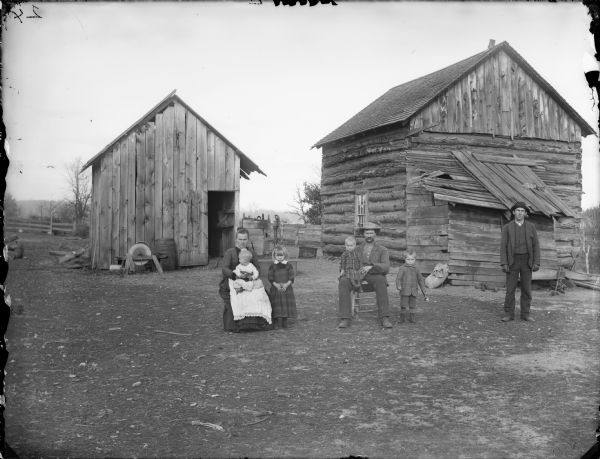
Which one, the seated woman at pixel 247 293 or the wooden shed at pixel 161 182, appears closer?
the seated woman at pixel 247 293

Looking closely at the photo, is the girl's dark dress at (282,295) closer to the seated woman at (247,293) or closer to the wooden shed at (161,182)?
the seated woman at (247,293)

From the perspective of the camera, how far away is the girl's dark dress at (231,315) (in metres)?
7.79

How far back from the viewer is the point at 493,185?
1440 centimetres

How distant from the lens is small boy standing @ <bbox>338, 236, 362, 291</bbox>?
848 cm

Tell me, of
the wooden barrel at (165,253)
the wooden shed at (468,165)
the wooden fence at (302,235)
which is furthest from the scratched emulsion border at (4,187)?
the wooden fence at (302,235)

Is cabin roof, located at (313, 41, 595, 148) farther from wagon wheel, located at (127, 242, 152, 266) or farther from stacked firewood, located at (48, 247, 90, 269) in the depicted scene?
stacked firewood, located at (48, 247, 90, 269)

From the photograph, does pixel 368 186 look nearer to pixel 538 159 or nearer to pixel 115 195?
pixel 538 159

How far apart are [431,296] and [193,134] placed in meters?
9.66

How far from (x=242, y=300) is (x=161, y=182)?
9719 millimetres

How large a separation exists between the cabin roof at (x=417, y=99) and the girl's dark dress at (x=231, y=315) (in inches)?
402

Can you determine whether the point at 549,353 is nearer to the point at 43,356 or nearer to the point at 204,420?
the point at 204,420

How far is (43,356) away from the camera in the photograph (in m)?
6.32

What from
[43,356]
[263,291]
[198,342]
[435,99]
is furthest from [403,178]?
[43,356]

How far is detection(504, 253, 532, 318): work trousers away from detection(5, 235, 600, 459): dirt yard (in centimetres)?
40
